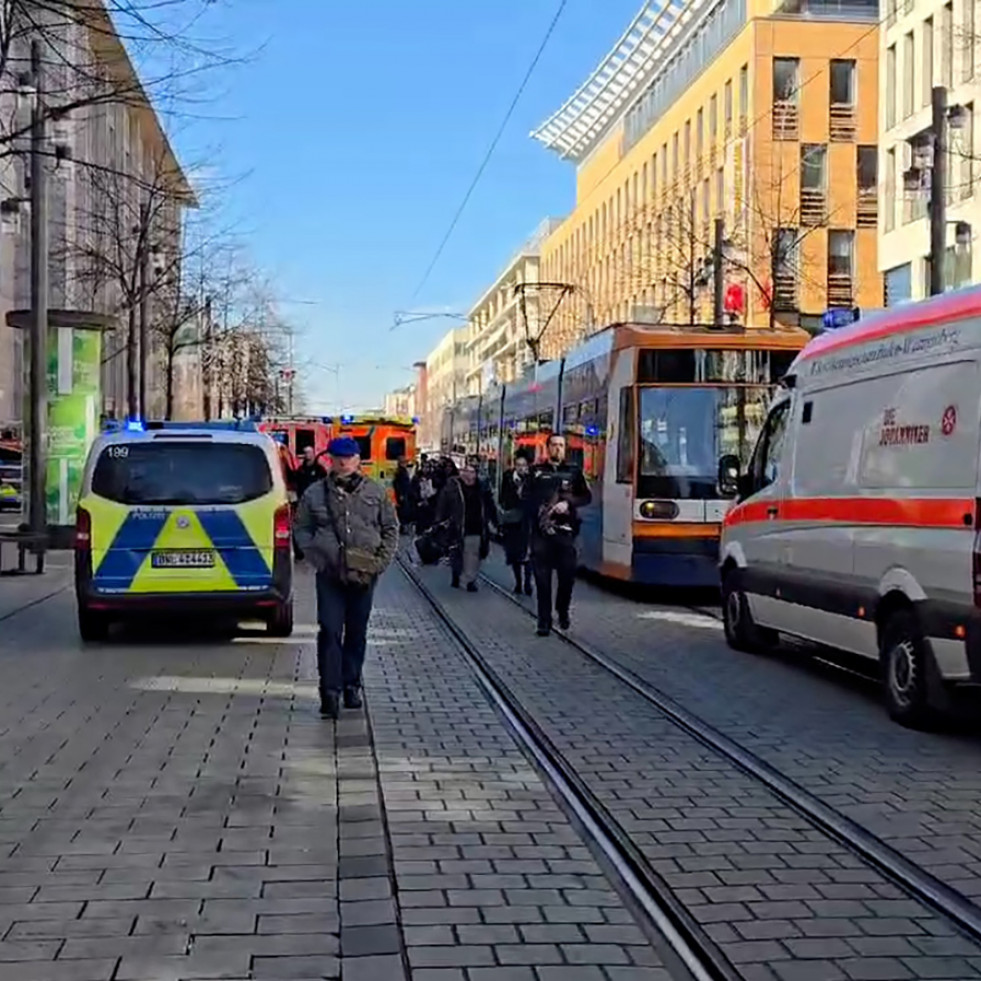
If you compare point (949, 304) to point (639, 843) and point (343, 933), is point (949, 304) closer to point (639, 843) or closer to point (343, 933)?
point (639, 843)

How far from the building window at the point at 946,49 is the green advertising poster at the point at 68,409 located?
2412cm

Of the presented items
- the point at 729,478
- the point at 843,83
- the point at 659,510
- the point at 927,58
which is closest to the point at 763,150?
the point at 843,83

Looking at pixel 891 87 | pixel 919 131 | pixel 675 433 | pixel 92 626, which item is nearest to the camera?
pixel 92 626

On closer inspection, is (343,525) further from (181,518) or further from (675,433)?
(675,433)

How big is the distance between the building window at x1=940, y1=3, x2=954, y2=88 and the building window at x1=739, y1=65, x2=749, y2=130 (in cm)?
1635

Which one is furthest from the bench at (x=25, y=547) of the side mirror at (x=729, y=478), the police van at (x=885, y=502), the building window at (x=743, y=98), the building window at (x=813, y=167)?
the building window at (x=813, y=167)

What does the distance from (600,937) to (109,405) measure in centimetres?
5835

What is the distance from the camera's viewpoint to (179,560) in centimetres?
1336

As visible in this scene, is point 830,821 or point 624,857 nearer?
point 624,857

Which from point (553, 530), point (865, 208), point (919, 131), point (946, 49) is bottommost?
point (553, 530)

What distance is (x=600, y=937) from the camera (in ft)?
17.0

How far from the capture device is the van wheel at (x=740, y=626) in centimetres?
1314

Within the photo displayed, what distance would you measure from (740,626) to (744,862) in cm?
A: 717

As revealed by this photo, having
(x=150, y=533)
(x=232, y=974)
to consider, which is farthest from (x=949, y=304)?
(x=150, y=533)
